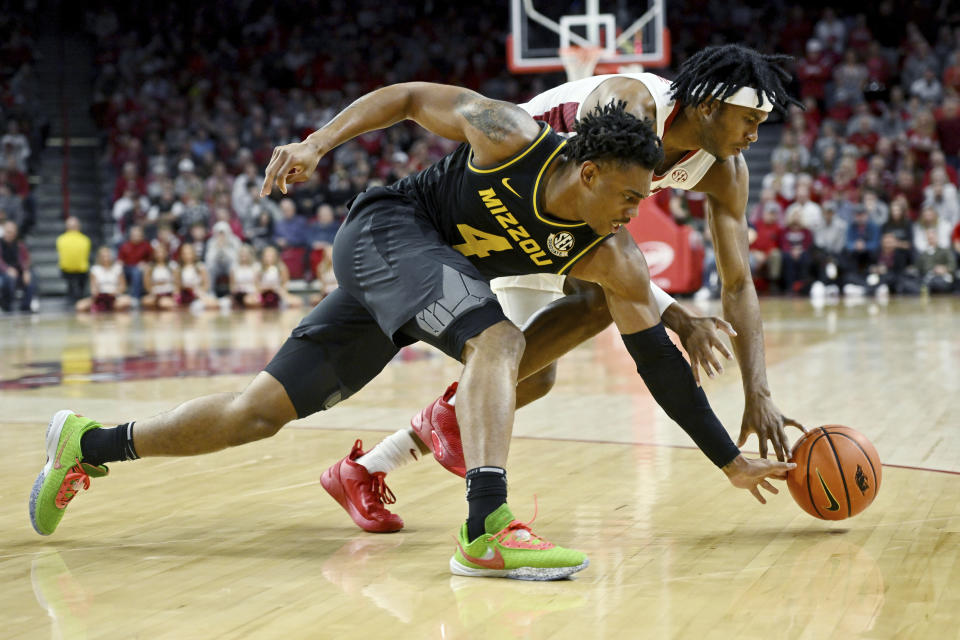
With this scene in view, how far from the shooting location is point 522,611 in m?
2.82

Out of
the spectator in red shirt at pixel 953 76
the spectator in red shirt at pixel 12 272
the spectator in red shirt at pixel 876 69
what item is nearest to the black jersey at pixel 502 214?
the spectator in red shirt at pixel 12 272

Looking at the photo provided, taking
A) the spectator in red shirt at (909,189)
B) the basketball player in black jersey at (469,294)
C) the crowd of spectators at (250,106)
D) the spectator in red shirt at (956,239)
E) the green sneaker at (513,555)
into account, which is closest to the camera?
the green sneaker at (513,555)

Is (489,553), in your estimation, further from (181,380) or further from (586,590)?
(181,380)

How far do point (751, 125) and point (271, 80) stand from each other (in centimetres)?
1998

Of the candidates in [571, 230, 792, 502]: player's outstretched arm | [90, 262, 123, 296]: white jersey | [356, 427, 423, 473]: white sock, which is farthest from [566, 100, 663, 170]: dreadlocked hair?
[90, 262, 123, 296]: white jersey

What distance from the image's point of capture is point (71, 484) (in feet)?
12.1

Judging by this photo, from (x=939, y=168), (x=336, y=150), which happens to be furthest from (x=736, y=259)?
(x=336, y=150)

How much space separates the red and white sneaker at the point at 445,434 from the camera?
391cm

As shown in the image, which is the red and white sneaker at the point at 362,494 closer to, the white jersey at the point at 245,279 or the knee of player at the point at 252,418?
the knee of player at the point at 252,418

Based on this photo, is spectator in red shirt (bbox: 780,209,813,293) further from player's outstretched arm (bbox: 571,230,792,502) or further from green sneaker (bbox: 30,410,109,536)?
green sneaker (bbox: 30,410,109,536)

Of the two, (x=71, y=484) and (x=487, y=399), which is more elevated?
(x=487, y=399)

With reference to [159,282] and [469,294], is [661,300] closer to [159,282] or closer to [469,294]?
[469,294]

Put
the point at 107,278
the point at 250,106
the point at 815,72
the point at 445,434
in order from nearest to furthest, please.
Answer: the point at 445,434, the point at 107,278, the point at 815,72, the point at 250,106

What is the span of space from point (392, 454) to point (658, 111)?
1469 millimetres
